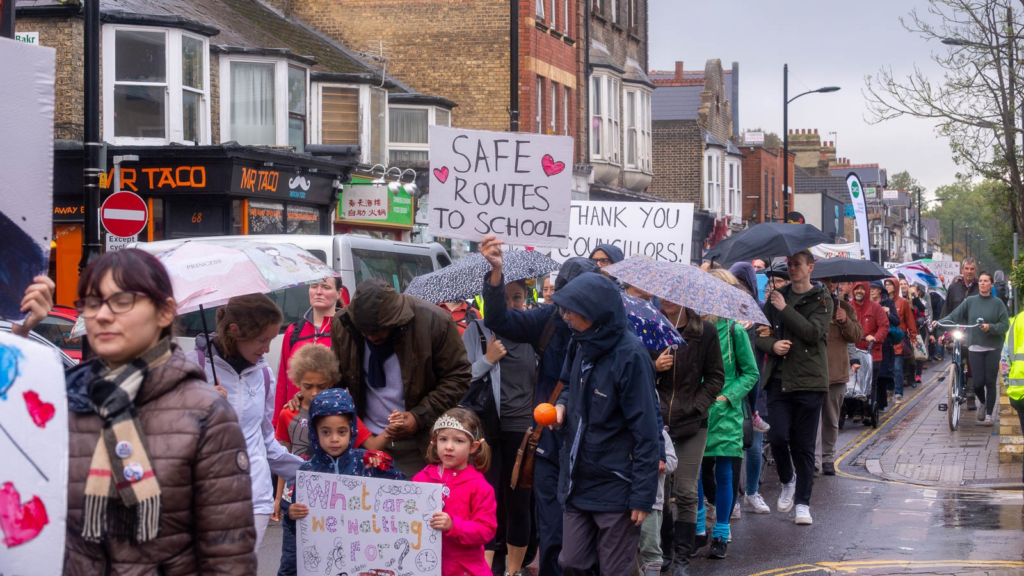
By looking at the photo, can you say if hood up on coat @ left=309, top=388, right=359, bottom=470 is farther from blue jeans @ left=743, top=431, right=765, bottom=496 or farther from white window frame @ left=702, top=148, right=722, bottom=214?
white window frame @ left=702, top=148, right=722, bottom=214

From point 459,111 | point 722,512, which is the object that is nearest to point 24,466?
point 722,512

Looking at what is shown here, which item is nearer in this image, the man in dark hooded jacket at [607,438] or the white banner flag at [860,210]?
the man in dark hooded jacket at [607,438]

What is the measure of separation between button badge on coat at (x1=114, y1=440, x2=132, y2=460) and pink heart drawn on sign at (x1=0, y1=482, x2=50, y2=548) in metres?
0.22

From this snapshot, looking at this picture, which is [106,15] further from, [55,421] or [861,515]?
[55,421]

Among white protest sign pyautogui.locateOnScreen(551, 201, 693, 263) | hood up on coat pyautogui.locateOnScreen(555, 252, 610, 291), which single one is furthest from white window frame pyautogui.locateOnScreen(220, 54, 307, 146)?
hood up on coat pyautogui.locateOnScreen(555, 252, 610, 291)

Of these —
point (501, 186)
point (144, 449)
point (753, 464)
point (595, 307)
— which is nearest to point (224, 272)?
point (595, 307)

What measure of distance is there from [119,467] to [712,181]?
47833mm

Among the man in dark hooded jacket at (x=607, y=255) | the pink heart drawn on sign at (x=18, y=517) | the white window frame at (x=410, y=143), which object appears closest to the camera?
the pink heart drawn on sign at (x=18, y=517)

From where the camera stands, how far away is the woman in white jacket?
517cm

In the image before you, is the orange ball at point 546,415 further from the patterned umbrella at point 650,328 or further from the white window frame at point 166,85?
the white window frame at point 166,85

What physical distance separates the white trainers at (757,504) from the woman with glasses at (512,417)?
3133 millimetres

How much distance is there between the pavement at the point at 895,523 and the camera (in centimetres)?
778

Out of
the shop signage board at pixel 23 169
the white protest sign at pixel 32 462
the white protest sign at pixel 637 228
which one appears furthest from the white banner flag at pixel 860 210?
the white protest sign at pixel 32 462

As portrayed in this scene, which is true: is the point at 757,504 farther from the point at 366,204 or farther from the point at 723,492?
the point at 366,204
